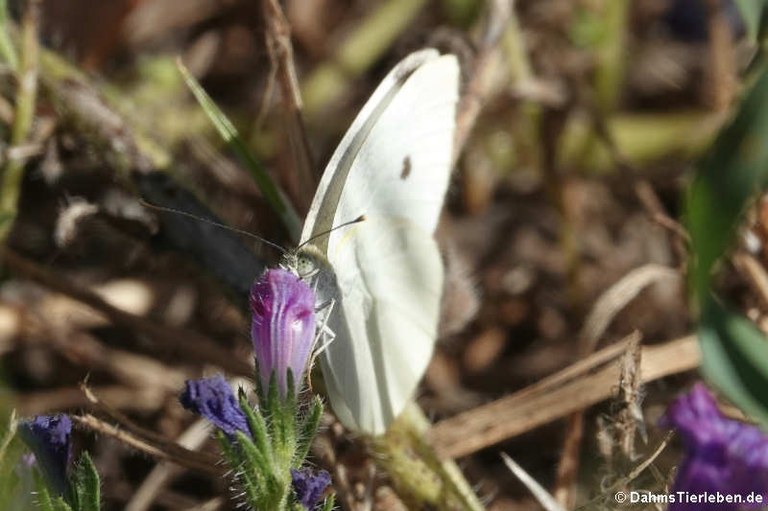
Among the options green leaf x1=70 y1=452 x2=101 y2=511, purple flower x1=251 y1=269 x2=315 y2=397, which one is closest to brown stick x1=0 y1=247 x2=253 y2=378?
purple flower x1=251 y1=269 x2=315 y2=397

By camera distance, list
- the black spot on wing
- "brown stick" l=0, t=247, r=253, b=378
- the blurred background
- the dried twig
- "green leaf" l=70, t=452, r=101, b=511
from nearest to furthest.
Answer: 1. "green leaf" l=70, t=452, r=101, b=511
2. the dried twig
3. the black spot on wing
4. the blurred background
5. "brown stick" l=0, t=247, r=253, b=378

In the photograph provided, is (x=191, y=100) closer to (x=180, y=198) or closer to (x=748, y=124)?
(x=180, y=198)

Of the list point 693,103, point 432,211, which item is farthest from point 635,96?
point 432,211

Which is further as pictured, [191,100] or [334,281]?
[191,100]

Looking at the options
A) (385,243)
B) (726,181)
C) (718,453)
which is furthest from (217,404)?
(726,181)

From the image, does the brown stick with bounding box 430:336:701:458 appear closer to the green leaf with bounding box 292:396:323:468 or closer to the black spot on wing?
the black spot on wing
